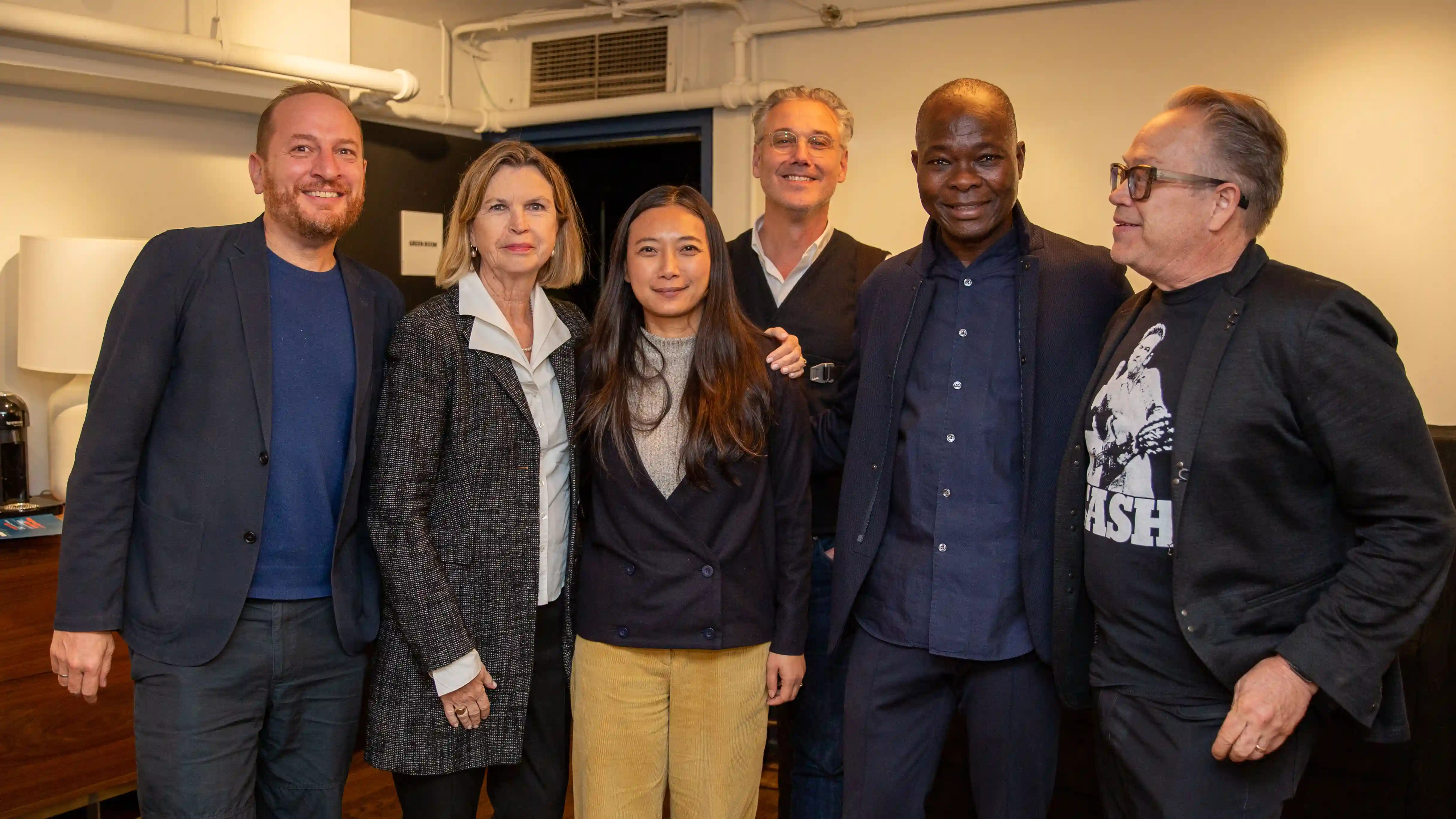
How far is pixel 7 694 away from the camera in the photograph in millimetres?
3252

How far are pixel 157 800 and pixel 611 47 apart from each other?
13.2ft

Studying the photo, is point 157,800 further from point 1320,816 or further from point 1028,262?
point 1320,816

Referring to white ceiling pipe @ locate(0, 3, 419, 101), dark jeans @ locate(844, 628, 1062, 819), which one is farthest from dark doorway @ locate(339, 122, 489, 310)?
dark jeans @ locate(844, 628, 1062, 819)

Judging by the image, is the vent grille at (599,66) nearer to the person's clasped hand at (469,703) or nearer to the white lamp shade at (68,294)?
the white lamp shade at (68,294)

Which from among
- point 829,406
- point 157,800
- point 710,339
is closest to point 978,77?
point 829,406

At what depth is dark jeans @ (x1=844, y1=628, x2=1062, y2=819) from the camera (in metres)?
2.09

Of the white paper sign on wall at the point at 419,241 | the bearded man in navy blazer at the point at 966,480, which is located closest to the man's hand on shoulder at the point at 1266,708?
the bearded man in navy blazer at the point at 966,480

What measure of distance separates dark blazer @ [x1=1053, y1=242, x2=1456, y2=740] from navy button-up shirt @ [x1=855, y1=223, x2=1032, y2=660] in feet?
1.30

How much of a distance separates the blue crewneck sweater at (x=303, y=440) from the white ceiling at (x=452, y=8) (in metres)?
3.20

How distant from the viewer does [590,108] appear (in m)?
5.19

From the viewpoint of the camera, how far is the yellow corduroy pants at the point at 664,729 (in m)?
2.20

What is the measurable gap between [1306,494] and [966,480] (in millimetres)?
594

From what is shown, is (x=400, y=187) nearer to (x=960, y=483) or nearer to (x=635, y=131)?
(x=635, y=131)

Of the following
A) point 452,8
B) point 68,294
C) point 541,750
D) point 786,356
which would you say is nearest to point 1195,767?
point 786,356
